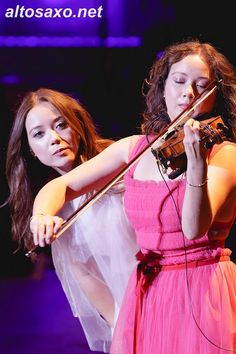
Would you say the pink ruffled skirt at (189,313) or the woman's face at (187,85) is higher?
the woman's face at (187,85)

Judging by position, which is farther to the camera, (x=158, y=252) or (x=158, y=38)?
(x=158, y=38)

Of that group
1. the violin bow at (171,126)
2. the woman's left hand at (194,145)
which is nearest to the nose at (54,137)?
the violin bow at (171,126)

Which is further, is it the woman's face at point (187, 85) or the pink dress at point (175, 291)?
the woman's face at point (187, 85)

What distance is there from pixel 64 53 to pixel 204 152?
2591 mm

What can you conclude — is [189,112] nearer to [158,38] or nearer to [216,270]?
[216,270]

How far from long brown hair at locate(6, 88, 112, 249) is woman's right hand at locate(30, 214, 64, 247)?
0.71 meters

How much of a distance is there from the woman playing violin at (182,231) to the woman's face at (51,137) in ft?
1.47

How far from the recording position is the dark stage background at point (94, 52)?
373cm

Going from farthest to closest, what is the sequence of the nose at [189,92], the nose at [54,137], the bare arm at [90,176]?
the nose at [54,137] < the bare arm at [90,176] < the nose at [189,92]

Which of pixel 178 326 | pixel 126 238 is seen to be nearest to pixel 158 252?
pixel 178 326

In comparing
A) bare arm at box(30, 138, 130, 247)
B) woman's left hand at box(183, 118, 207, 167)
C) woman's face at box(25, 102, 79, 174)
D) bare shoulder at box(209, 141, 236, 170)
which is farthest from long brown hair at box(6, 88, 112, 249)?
woman's left hand at box(183, 118, 207, 167)

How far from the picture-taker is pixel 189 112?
1861 millimetres

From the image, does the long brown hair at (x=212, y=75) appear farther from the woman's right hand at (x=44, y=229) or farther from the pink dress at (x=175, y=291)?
the woman's right hand at (x=44, y=229)

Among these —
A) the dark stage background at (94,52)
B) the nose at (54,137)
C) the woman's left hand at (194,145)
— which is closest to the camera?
the woman's left hand at (194,145)
